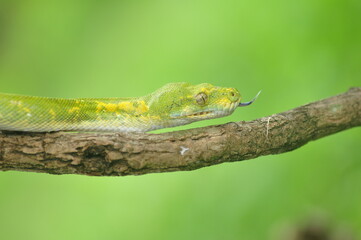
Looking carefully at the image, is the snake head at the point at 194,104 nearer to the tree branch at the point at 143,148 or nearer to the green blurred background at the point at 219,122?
the tree branch at the point at 143,148

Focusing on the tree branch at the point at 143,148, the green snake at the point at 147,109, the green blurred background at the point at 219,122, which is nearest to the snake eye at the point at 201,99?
the green snake at the point at 147,109

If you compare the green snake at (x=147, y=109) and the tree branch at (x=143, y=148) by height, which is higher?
the green snake at (x=147, y=109)

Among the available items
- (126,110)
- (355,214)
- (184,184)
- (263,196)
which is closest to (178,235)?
(184,184)

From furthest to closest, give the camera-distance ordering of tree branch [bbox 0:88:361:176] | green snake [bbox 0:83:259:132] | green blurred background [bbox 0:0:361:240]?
green blurred background [bbox 0:0:361:240] < green snake [bbox 0:83:259:132] < tree branch [bbox 0:88:361:176]

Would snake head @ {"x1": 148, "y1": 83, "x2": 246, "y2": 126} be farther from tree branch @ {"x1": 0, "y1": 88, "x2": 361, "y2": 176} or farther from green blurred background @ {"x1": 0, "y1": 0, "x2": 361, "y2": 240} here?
green blurred background @ {"x1": 0, "y1": 0, "x2": 361, "y2": 240}

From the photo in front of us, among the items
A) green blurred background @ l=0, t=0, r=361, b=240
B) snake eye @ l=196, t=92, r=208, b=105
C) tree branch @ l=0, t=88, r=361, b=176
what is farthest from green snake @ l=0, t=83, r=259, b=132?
green blurred background @ l=0, t=0, r=361, b=240

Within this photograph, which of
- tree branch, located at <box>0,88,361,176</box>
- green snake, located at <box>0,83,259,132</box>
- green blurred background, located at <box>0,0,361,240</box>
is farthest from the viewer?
green blurred background, located at <box>0,0,361,240</box>

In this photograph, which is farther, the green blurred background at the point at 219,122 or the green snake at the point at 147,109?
the green blurred background at the point at 219,122
